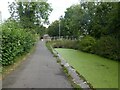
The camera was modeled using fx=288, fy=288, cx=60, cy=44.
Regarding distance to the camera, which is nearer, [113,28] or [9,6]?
[113,28]

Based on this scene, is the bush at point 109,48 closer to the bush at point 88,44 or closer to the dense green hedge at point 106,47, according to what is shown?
the dense green hedge at point 106,47

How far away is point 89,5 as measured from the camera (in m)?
45.0

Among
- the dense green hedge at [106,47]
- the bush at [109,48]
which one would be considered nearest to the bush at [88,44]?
Answer: the dense green hedge at [106,47]

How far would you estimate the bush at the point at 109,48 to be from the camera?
2691 centimetres

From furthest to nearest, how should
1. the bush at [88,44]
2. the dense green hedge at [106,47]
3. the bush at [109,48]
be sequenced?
the bush at [88,44], the dense green hedge at [106,47], the bush at [109,48]

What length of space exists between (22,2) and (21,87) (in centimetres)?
3687

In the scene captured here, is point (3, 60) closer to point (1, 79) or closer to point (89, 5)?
point (1, 79)

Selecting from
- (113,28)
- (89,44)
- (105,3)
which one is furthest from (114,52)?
(89,44)

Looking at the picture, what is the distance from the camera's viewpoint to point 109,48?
2939 cm

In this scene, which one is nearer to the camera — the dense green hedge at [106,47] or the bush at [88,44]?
the dense green hedge at [106,47]

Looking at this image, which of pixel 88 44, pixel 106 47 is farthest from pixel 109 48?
pixel 88 44

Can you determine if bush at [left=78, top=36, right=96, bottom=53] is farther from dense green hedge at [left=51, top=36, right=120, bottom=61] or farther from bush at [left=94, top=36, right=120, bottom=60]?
bush at [left=94, top=36, right=120, bottom=60]

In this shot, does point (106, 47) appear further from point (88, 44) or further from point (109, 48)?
point (88, 44)

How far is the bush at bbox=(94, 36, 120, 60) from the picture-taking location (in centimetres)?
2691
